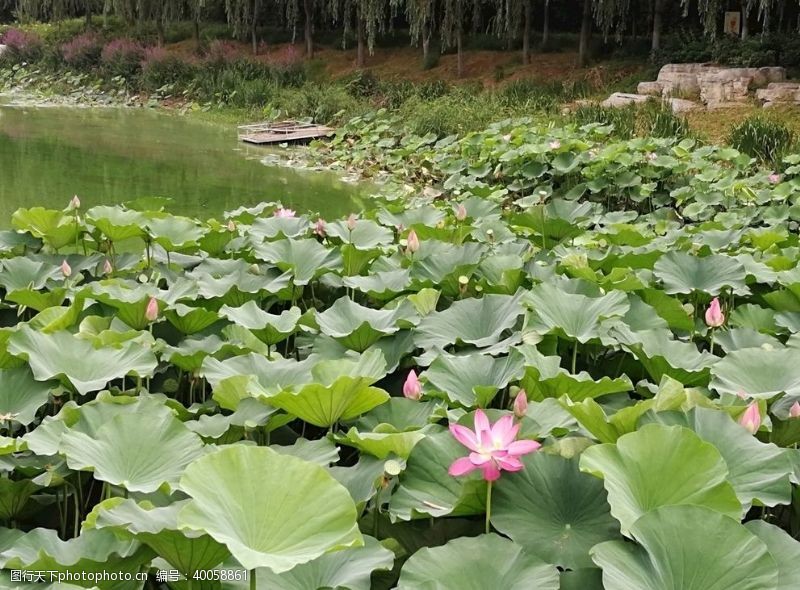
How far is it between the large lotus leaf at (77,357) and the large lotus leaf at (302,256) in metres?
0.73

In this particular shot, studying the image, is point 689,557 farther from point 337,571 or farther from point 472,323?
point 472,323

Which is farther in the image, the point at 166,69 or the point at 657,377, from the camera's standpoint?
the point at 166,69

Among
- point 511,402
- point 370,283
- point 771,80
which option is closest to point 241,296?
point 370,283

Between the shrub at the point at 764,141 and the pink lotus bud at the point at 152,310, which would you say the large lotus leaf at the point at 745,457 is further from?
the shrub at the point at 764,141

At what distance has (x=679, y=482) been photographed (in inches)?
42.4

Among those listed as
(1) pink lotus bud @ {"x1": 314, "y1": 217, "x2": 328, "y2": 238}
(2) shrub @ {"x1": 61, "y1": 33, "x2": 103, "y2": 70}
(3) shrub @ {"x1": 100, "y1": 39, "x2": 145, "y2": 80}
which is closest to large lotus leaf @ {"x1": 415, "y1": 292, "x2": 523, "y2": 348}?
(1) pink lotus bud @ {"x1": 314, "y1": 217, "x2": 328, "y2": 238}

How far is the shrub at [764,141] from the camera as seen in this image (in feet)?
23.7

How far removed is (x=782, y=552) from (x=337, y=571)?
1.88ft

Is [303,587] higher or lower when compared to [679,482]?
lower

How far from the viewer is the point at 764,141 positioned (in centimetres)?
754

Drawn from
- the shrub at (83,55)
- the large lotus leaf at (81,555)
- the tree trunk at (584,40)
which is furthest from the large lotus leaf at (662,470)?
the shrub at (83,55)

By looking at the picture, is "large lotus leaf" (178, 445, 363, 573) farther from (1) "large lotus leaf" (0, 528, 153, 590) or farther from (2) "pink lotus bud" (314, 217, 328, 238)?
(2) "pink lotus bud" (314, 217, 328, 238)

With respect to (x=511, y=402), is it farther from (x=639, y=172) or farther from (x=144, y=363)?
(x=639, y=172)

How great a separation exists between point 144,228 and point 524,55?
1477cm
